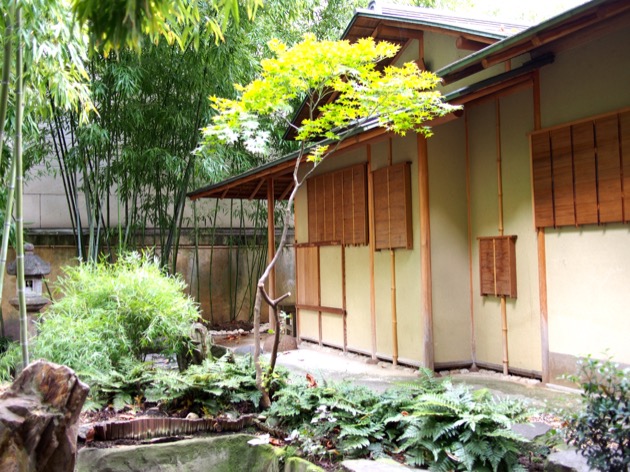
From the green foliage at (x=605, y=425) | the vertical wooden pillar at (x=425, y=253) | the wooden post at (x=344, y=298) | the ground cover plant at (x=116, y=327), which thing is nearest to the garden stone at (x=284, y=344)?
the wooden post at (x=344, y=298)

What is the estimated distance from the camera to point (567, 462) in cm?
329

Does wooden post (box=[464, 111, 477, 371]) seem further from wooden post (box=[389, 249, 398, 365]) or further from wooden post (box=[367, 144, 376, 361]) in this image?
wooden post (box=[367, 144, 376, 361])

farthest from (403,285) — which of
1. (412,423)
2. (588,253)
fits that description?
(412,423)

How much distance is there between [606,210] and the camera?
5039mm

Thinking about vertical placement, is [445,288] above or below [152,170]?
below

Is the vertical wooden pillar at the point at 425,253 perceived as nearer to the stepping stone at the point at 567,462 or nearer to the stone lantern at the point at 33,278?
the stepping stone at the point at 567,462

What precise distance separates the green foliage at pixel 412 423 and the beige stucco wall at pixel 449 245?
2163 millimetres

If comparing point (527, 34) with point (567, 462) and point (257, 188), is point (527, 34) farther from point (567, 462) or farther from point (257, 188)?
point (257, 188)

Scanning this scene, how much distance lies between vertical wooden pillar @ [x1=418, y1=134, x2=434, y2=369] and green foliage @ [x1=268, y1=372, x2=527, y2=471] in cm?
198

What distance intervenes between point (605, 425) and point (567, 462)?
46 cm

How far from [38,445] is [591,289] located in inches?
175

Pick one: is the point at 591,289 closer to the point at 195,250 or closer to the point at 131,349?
the point at 131,349

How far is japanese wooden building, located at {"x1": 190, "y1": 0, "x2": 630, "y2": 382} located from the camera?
506 centimetres

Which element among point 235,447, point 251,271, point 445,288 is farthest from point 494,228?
point 251,271
